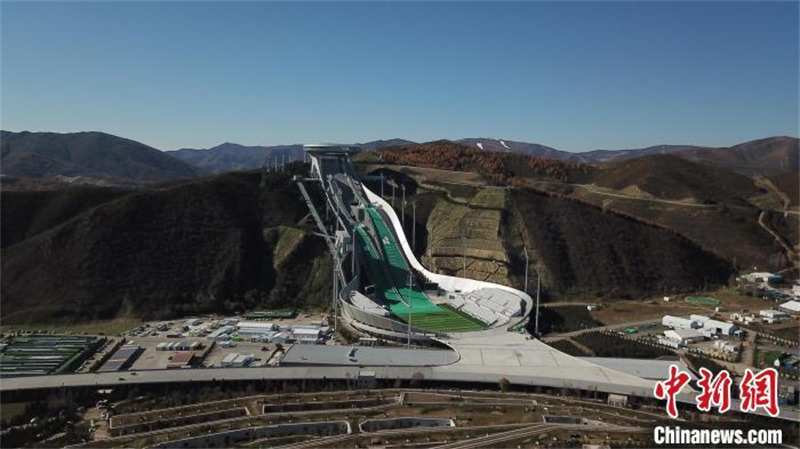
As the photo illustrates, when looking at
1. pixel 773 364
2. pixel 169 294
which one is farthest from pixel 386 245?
pixel 773 364

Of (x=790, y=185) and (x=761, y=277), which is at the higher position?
(x=790, y=185)

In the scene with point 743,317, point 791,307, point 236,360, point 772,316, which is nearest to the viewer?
point 236,360

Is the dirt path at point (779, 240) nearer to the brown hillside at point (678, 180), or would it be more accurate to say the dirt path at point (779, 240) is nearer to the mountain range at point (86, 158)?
the brown hillside at point (678, 180)

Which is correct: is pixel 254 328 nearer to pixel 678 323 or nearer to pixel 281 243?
pixel 281 243

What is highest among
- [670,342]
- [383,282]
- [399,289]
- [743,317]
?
[383,282]

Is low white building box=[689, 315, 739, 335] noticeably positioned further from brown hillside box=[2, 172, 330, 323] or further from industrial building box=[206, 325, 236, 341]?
industrial building box=[206, 325, 236, 341]

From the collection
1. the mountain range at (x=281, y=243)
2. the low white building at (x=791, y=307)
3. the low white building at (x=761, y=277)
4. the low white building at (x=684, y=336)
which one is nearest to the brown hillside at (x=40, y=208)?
the mountain range at (x=281, y=243)

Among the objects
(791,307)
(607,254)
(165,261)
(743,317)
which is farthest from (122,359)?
(791,307)

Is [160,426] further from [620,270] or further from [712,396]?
[620,270]
